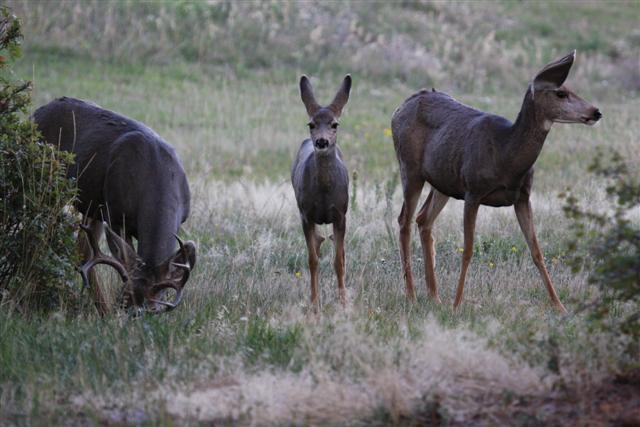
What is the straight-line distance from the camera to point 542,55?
2941 cm

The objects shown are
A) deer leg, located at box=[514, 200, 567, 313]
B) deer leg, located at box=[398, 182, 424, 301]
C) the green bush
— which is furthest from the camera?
deer leg, located at box=[398, 182, 424, 301]

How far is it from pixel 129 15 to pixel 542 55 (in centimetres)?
1113

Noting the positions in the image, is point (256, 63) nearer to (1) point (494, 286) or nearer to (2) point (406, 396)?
(1) point (494, 286)

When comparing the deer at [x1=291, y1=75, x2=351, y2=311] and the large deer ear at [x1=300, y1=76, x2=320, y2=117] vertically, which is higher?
the large deer ear at [x1=300, y1=76, x2=320, y2=117]

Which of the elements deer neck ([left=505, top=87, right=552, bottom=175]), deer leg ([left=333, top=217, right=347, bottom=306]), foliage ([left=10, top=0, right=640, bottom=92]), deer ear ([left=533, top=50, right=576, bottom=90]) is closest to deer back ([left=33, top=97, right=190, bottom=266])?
deer leg ([left=333, top=217, right=347, bottom=306])

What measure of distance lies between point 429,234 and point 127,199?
266 centimetres

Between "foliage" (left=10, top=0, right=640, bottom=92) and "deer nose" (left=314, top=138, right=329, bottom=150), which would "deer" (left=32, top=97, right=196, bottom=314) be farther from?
"foliage" (left=10, top=0, right=640, bottom=92)

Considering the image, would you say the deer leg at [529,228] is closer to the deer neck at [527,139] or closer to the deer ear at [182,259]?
the deer neck at [527,139]

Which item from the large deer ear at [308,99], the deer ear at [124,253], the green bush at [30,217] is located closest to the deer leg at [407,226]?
A: the large deer ear at [308,99]

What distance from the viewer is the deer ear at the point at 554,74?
8.02 m

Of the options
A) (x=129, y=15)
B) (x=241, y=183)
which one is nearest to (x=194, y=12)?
(x=129, y=15)

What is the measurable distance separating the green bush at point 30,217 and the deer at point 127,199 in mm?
217

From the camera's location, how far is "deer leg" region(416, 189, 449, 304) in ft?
29.7

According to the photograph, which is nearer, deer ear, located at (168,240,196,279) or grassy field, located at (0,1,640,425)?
grassy field, located at (0,1,640,425)
